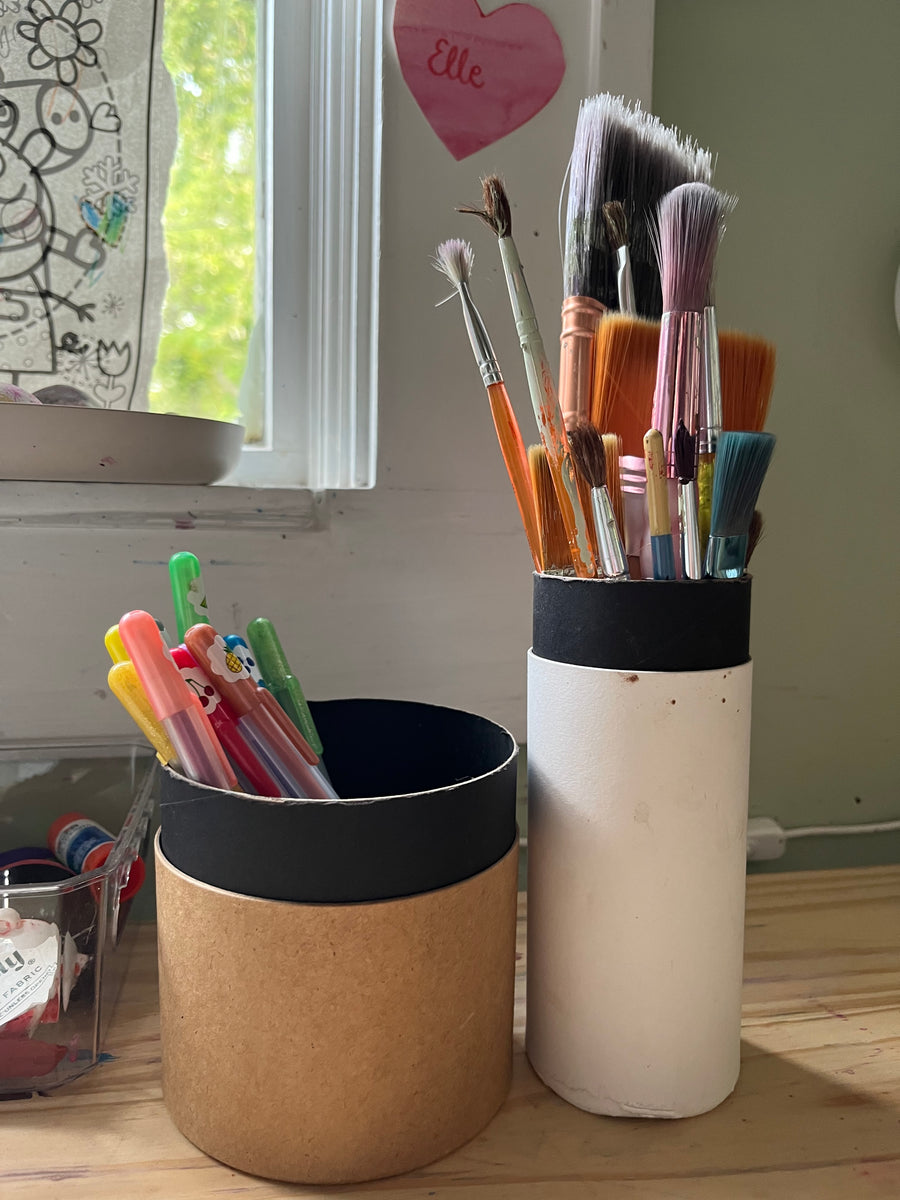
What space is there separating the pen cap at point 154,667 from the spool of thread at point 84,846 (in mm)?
206

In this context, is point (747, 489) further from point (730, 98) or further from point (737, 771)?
point (730, 98)

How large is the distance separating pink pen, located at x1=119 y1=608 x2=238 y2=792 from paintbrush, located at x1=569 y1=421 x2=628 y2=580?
0.20 metres

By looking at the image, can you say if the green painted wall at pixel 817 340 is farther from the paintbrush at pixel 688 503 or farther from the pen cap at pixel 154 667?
the pen cap at pixel 154 667

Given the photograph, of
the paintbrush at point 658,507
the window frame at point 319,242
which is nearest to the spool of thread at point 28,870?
the window frame at point 319,242

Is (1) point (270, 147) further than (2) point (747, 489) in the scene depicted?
Yes

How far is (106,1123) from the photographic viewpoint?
0.45 metres

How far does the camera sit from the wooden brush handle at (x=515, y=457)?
0.47 m

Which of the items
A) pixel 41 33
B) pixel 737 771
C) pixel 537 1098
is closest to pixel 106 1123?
pixel 537 1098

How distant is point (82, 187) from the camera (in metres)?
0.68

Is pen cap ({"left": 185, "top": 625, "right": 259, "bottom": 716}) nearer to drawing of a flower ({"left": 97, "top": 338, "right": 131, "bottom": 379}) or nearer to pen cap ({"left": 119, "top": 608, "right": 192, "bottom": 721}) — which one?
pen cap ({"left": 119, "top": 608, "right": 192, "bottom": 721})

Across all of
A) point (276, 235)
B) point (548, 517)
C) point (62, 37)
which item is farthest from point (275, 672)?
point (62, 37)

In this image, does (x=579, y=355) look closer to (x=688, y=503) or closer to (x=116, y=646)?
(x=688, y=503)

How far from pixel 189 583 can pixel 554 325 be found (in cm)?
35

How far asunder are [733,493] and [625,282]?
0.45 feet
